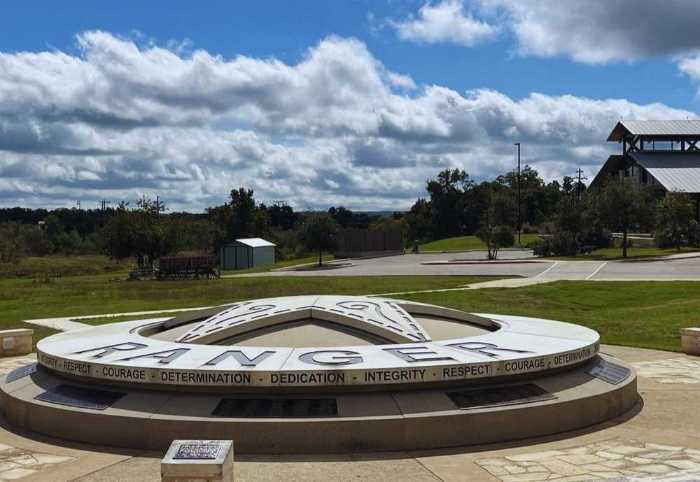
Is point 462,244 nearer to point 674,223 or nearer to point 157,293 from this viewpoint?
point 674,223

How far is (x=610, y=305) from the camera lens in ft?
80.6

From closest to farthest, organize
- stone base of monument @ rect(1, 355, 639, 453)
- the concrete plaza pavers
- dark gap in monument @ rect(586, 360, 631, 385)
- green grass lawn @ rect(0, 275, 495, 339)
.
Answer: the concrete plaza pavers
stone base of monument @ rect(1, 355, 639, 453)
dark gap in monument @ rect(586, 360, 631, 385)
green grass lawn @ rect(0, 275, 495, 339)

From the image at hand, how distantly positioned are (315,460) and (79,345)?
493cm

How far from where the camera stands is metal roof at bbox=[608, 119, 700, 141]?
2741 inches

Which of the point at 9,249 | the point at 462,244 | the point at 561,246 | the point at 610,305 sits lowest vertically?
the point at 610,305

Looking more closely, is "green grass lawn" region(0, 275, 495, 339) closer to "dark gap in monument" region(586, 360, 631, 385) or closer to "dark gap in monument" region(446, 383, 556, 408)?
"dark gap in monument" region(446, 383, 556, 408)

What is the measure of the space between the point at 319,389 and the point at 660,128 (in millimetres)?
70959

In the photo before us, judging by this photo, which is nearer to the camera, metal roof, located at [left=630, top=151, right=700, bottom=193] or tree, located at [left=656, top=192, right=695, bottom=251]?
tree, located at [left=656, top=192, right=695, bottom=251]

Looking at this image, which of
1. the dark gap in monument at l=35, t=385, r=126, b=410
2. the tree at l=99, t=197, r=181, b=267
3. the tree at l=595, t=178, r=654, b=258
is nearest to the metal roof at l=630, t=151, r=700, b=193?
the tree at l=595, t=178, r=654, b=258

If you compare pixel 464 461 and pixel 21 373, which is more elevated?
pixel 21 373

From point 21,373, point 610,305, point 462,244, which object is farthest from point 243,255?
point 21,373

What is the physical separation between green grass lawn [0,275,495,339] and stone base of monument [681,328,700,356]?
1464 cm

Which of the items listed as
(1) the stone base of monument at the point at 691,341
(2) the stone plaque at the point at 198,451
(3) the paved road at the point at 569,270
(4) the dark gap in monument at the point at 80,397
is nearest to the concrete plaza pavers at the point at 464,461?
(4) the dark gap in monument at the point at 80,397

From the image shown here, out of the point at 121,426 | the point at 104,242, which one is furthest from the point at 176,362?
the point at 104,242
